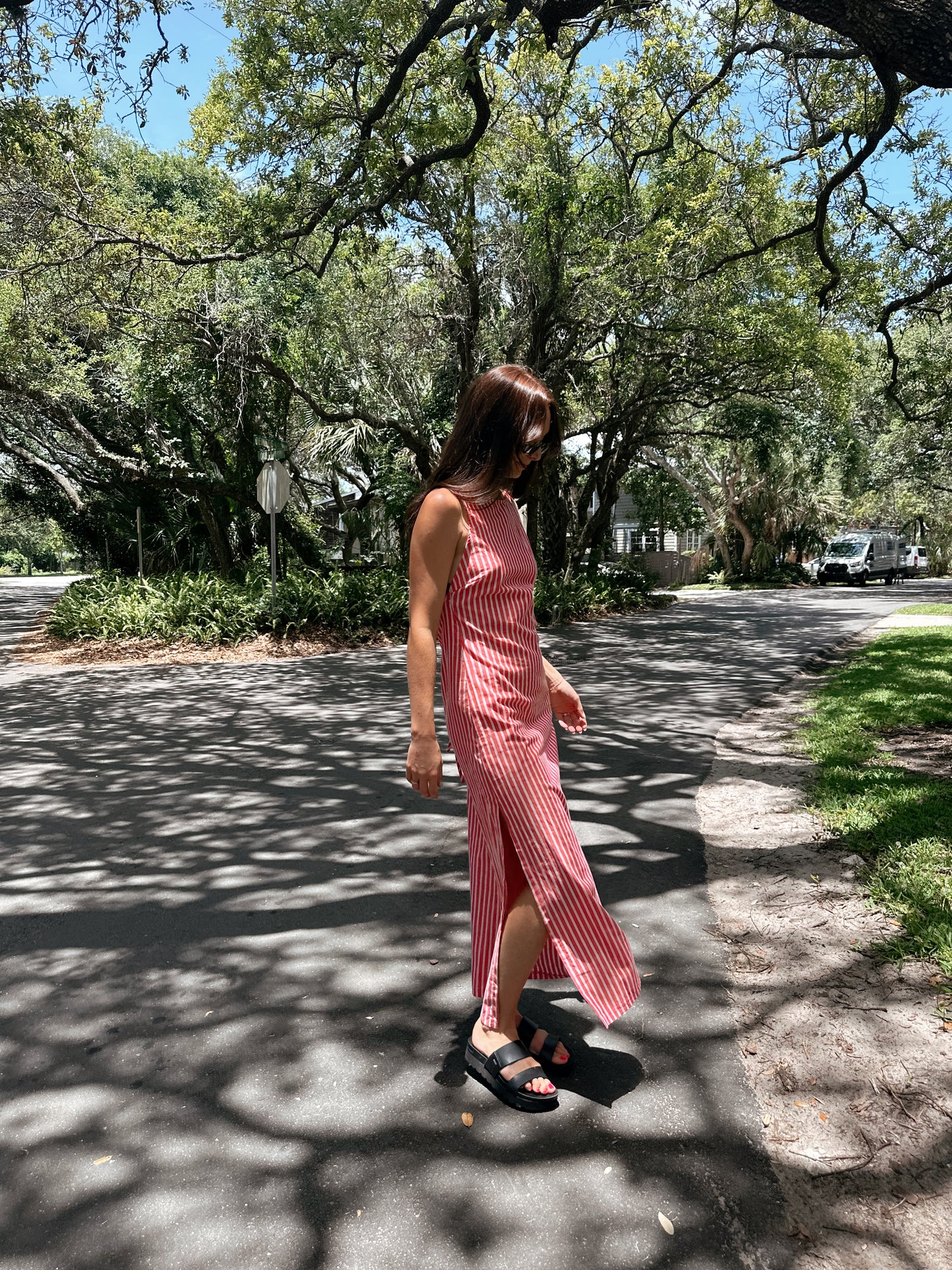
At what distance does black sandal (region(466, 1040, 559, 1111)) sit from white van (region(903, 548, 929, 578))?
148ft

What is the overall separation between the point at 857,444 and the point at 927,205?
701 inches

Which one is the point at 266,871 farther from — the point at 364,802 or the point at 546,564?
the point at 546,564

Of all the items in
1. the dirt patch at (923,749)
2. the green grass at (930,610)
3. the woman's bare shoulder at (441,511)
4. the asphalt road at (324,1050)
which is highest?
the woman's bare shoulder at (441,511)

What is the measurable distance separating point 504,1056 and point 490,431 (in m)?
1.81

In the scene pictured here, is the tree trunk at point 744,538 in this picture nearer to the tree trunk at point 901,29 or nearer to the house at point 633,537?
the house at point 633,537

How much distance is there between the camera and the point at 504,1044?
2.57 m

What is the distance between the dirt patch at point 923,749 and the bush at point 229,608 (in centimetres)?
944

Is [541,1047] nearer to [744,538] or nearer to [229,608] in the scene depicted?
[229,608]

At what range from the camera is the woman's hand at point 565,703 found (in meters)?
2.91

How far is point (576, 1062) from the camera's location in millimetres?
2732

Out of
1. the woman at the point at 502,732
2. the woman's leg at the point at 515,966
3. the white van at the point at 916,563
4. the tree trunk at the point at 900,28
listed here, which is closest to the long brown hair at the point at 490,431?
the woman at the point at 502,732

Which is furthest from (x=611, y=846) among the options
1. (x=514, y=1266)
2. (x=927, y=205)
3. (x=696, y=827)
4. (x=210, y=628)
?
(x=927, y=205)

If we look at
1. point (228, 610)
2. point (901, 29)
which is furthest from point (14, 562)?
point (901, 29)

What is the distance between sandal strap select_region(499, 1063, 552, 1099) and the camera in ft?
8.13
